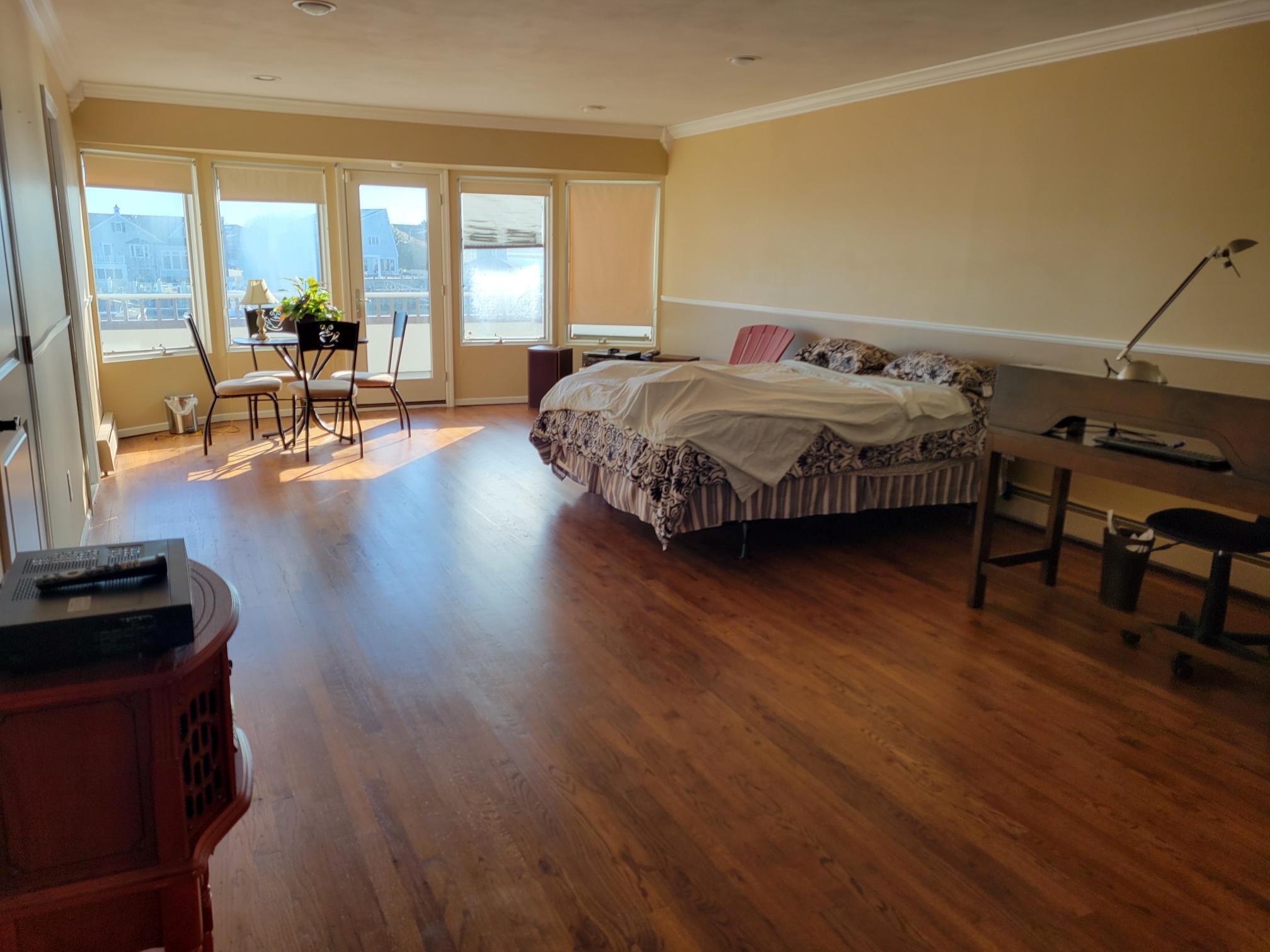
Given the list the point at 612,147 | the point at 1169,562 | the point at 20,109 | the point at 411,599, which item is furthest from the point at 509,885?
the point at 612,147

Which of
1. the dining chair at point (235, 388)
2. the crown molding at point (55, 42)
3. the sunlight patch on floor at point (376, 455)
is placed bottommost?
the sunlight patch on floor at point (376, 455)

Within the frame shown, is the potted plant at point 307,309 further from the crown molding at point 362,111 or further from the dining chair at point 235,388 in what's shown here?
the crown molding at point 362,111

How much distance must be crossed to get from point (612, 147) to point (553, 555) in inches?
191

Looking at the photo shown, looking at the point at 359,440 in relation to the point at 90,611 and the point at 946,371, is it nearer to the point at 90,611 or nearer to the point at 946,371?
the point at 946,371

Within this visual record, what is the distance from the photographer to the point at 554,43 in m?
4.62

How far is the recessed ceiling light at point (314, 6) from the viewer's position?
3900 mm

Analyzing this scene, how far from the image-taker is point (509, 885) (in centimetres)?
199

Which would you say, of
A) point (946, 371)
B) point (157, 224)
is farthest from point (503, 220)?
point (946, 371)

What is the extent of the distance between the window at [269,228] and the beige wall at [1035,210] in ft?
11.3

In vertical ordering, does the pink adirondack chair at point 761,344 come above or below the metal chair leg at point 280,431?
above

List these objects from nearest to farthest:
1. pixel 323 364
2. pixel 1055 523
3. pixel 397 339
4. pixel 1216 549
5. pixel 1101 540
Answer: pixel 1216 549
pixel 1055 523
pixel 1101 540
pixel 323 364
pixel 397 339

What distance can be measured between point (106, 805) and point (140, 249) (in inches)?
251

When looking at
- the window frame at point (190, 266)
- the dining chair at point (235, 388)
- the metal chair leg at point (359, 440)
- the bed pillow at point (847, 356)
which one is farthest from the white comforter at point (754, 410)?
the window frame at point (190, 266)

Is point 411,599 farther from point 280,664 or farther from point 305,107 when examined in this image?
point 305,107
